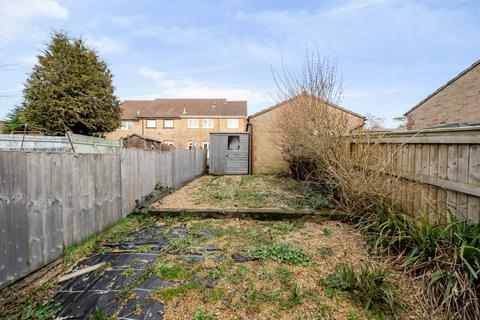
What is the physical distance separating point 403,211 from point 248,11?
318 inches

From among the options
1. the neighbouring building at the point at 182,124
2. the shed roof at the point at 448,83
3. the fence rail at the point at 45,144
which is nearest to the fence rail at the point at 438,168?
the fence rail at the point at 45,144

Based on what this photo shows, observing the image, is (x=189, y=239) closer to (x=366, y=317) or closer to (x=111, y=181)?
(x=111, y=181)

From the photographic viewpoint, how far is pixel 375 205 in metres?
3.83

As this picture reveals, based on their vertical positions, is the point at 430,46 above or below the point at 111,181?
above

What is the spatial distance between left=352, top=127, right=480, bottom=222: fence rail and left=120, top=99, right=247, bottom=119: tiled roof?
25247 millimetres

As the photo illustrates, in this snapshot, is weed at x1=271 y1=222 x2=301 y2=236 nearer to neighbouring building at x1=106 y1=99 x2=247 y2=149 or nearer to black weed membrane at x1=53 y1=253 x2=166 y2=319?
black weed membrane at x1=53 y1=253 x2=166 y2=319

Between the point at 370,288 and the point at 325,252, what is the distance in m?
0.98

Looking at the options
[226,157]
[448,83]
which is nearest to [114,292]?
[226,157]

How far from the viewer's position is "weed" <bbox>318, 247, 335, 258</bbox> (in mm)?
3134

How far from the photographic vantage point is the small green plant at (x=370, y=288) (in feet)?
6.91

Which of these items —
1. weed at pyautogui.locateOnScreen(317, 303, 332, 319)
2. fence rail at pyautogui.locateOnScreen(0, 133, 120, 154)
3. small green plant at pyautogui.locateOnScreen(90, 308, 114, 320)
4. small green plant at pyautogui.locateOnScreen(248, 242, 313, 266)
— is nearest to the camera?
small green plant at pyautogui.locateOnScreen(90, 308, 114, 320)

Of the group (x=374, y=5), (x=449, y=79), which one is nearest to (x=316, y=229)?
(x=374, y=5)

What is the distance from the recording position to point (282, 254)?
3.12m

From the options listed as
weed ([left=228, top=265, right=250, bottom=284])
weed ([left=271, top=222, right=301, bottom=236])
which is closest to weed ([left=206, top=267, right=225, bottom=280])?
weed ([left=228, top=265, right=250, bottom=284])
